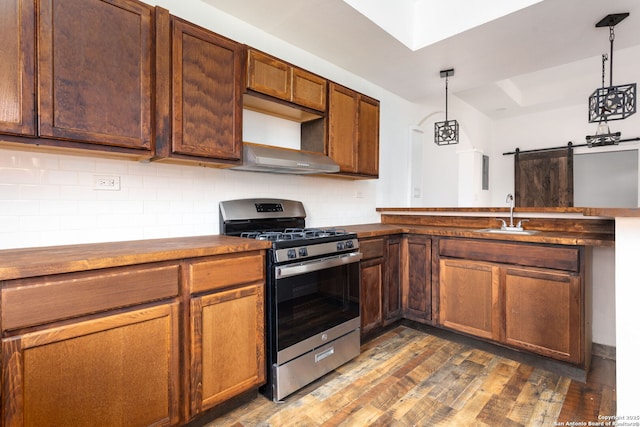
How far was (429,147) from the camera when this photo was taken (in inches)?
213

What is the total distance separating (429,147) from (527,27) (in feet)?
9.87

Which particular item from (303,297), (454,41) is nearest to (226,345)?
(303,297)

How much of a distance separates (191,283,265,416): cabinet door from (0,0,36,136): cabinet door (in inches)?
42.1

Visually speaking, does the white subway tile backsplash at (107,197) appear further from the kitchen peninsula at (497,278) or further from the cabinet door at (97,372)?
the kitchen peninsula at (497,278)

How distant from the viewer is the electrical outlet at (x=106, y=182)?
182cm

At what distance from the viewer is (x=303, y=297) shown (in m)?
2.04

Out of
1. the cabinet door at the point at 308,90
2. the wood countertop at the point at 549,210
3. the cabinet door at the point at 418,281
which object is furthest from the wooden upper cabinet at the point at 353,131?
the cabinet door at the point at 418,281

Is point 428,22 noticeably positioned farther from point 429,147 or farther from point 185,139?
point 429,147

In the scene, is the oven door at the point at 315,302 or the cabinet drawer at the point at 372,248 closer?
the oven door at the point at 315,302

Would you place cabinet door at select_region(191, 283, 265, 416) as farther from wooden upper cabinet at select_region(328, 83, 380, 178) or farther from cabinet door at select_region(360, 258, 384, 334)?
wooden upper cabinet at select_region(328, 83, 380, 178)

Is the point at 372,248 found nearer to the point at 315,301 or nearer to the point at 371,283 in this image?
the point at 371,283

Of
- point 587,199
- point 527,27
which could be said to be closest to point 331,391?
point 527,27

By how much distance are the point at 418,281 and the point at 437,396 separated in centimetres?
107

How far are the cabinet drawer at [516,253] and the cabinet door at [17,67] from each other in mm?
2742
